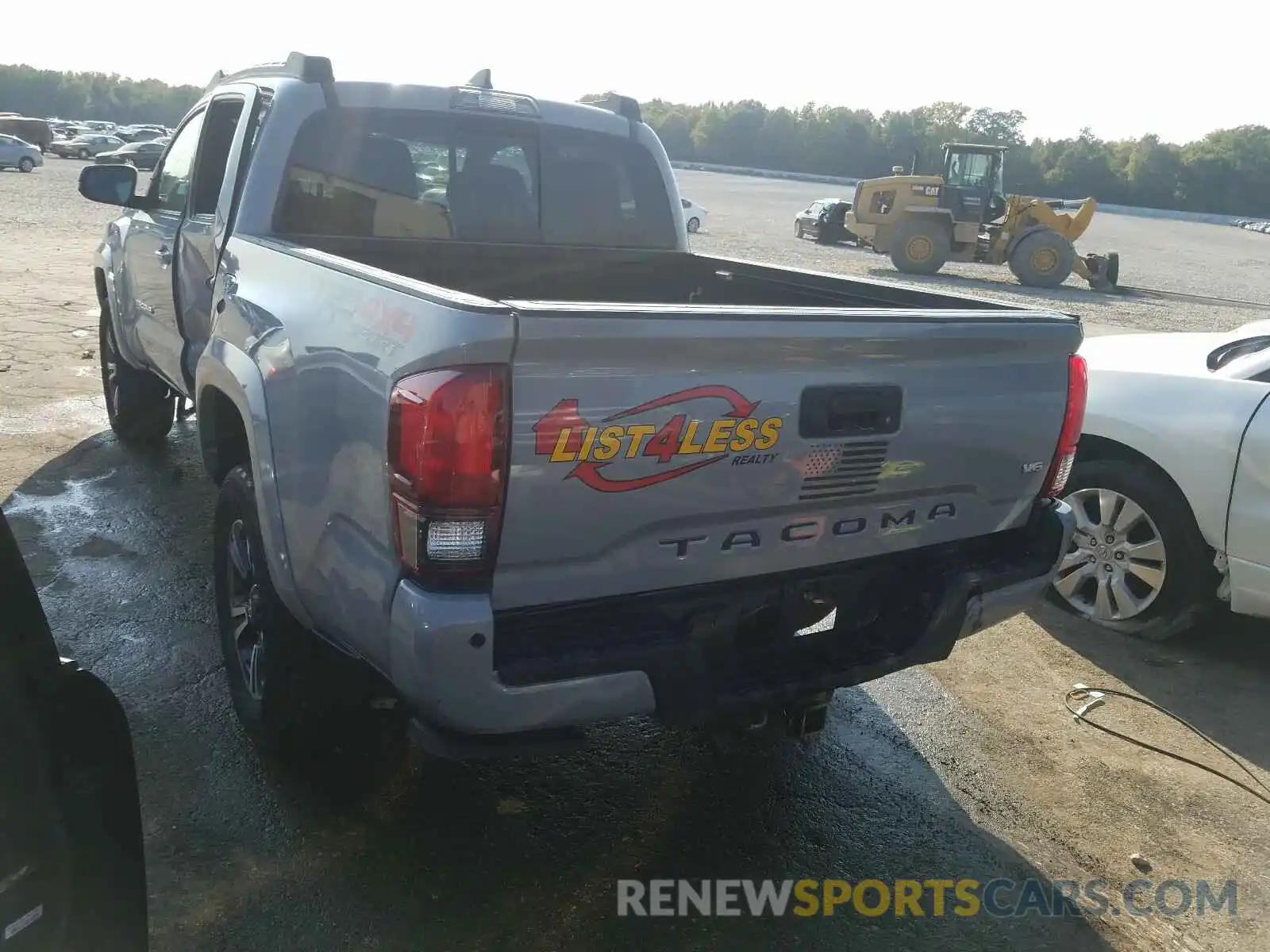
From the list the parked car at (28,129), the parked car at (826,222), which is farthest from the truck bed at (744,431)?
the parked car at (28,129)

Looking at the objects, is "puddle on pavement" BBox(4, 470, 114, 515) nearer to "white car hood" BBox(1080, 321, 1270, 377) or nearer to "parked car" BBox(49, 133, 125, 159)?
"white car hood" BBox(1080, 321, 1270, 377)

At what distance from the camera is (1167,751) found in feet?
12.5

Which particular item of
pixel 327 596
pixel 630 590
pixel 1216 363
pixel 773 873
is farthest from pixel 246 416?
pixel 1216 363

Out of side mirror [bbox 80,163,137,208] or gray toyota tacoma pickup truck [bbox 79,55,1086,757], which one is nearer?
gray toyota tacoma pickup truck [bbox 79,55,1086,757]

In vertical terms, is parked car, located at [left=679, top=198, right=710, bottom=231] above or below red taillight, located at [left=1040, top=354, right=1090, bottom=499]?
above

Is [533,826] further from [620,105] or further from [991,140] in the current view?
[991,140]

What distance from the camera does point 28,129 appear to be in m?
48.2

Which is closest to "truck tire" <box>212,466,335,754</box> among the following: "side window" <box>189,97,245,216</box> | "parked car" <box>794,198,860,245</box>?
"side window" <box>189,97,245,216</box>

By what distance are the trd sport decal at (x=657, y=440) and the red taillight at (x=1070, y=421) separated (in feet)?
3.67

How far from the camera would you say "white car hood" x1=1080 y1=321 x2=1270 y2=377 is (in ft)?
15.5

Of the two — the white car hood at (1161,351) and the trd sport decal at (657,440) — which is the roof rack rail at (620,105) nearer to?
the white car hood at (1161,351)

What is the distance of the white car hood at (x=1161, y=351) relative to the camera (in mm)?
4730

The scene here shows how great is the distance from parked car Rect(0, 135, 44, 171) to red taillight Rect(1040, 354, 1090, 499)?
43.1 meters

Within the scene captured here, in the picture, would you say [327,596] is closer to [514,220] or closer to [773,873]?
[773,873]
